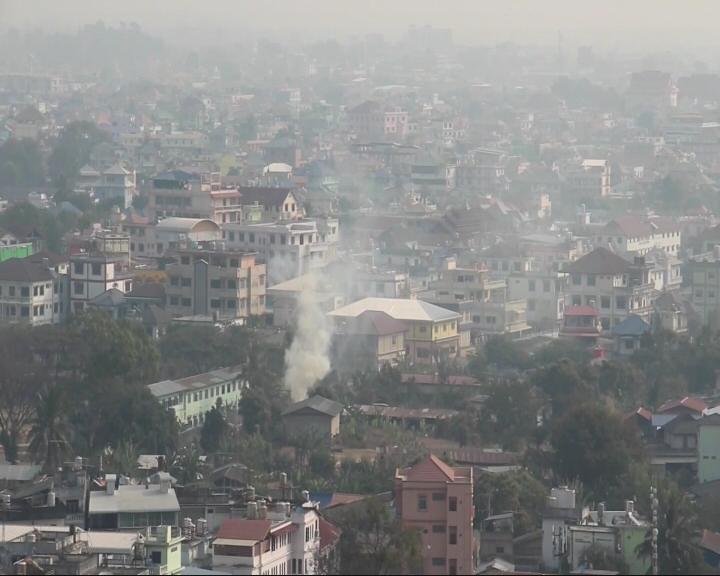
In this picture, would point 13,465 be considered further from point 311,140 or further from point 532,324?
point 311,140

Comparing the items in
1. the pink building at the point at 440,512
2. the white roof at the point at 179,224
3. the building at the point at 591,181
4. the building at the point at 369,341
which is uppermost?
the pink building at the point at 440,512

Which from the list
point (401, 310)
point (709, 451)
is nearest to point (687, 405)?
point (709, 451)

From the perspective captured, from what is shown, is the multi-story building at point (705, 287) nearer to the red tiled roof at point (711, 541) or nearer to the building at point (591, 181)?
the red tiled roof at point (711, 541)

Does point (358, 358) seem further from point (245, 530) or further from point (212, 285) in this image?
point (245, 530)

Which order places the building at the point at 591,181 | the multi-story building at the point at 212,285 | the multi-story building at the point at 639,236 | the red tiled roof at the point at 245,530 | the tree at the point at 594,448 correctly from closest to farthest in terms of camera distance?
the red tiled roof at the point at 245,530 → the tree at the point at 594,448 → the multi-story building at the point at 212,285 → the multi-story building at the point at 639,236 → the building at the point at 591,181

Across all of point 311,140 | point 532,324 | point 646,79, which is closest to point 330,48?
point 646,79

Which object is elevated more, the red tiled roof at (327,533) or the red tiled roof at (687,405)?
the red tiled roof at (327,533)

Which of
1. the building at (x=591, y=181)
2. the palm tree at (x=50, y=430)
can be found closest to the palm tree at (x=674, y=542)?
the palm tree at (x=50, y=430)
